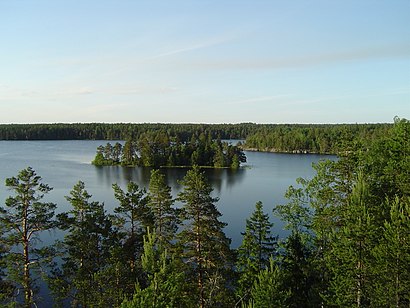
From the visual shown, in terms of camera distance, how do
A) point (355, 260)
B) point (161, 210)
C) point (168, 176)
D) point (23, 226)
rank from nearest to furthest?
point (355, 260)
point (23, 226)
point (161, 210)
point (168, 176)

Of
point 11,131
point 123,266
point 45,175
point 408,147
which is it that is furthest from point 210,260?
point 11,131

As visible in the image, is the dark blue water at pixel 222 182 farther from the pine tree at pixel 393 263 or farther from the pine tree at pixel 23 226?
the pine tree at pixel 393 263

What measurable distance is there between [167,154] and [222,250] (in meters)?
69.3

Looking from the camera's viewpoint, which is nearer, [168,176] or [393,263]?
[393,263]

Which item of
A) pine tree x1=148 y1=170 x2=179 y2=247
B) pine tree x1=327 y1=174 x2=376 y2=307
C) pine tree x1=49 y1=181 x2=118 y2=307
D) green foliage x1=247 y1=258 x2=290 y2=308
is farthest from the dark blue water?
pine tree x1=327 y1=174 x2=376 y2=307

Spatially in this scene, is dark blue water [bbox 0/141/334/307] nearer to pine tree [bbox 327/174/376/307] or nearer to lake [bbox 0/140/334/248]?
lake [bbox 0/140/334/248]

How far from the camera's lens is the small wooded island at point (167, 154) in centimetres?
8306

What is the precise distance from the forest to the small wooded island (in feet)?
206

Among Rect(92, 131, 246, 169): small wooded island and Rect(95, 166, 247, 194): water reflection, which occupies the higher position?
Rect(92, 131, 246, 169): small wooded island

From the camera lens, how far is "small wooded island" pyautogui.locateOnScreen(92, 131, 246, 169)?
273 feet

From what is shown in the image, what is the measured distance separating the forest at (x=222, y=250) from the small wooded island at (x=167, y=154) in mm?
62672

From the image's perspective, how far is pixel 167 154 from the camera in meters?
85.0

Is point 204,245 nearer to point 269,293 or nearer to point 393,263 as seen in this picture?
point 269,293

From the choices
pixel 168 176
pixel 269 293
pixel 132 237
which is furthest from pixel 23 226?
pixel 168 176
